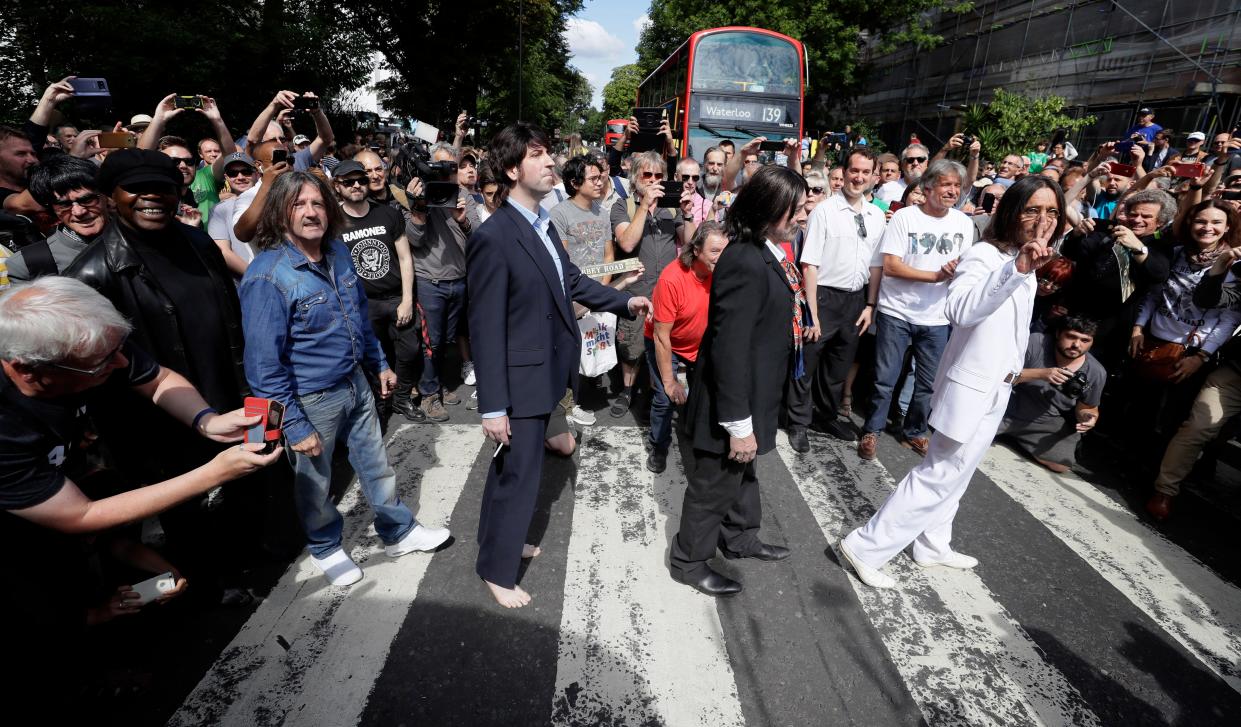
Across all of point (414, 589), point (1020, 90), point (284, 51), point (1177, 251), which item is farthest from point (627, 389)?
point (1020, 90)

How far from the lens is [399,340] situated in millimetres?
5082

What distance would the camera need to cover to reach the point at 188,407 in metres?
2.36

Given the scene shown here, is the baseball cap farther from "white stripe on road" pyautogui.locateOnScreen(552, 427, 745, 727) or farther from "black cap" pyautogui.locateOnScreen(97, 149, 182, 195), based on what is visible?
"white stripe on road" pyautogui.locateOnScreen(552, 427, 745, 727)

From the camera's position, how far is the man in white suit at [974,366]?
9.49 feet

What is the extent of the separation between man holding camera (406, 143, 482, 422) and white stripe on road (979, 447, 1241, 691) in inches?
181

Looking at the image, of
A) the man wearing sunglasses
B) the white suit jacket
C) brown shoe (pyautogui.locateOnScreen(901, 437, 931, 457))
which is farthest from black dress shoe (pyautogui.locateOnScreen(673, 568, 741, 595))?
the man wearing sunglasses

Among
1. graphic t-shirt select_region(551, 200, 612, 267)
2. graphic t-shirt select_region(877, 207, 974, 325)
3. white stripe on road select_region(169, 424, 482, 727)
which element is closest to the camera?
white stripe on road select_region(169, 424, 482, 727)

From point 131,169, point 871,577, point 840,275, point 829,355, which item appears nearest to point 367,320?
point 131,169

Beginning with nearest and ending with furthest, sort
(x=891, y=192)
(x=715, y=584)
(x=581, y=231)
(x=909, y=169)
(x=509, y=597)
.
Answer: (x=509, y=597), (x=715, y=584), (x=581, y=231), (x=909, y=169), (x=891, y=192)

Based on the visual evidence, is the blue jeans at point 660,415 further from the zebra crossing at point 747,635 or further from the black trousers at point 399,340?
the black trousers at point 399,340

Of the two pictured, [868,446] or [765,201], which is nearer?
[765,201]

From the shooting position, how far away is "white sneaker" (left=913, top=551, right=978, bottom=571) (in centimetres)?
351

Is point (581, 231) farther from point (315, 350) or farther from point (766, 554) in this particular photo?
point (766, 554)

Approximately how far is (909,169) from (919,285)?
10.5ft
